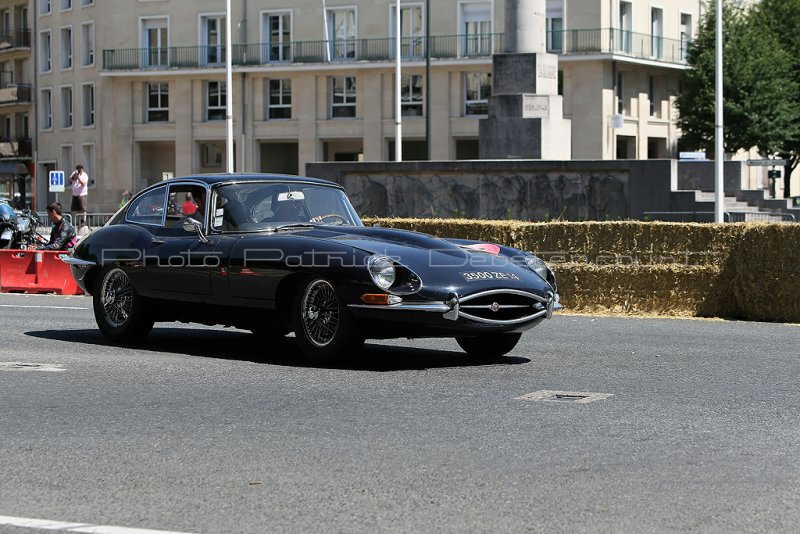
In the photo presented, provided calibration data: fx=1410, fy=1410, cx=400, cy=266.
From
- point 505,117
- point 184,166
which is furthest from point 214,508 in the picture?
point 184,166

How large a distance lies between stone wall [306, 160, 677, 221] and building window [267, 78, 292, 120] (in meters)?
35.2

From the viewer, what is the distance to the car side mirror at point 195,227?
1172 cm

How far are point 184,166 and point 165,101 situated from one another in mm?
3496

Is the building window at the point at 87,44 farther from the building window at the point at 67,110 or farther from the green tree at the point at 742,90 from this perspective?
the green tree at the point at 742,90

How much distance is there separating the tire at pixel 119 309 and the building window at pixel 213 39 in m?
53.3

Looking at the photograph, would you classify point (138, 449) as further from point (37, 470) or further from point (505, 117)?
point (505, 117)

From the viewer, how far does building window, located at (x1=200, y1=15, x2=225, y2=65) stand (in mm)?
65000

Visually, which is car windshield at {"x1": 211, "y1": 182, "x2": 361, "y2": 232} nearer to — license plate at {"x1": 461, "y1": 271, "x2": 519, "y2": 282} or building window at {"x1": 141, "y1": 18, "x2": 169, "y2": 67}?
license plate at {"x1": 461, "y1": 271, "x2": 519, "y2": 282}

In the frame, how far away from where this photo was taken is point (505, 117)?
91.7 ft

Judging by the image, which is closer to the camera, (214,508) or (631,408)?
(214,508)

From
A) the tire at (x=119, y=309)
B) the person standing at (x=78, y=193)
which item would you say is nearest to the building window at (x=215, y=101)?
the person standing at (x=78, y=193)

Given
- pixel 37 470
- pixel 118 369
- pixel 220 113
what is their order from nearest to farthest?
pixel 37 470 → pixel 118 369 → pixel 220 113

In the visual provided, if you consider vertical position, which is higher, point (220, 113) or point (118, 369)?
point (220, 113)

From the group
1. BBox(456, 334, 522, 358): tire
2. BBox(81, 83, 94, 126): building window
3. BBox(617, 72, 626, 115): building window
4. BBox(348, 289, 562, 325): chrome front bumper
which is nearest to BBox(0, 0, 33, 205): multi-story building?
BBox(81, 83, 94, 126): building window
